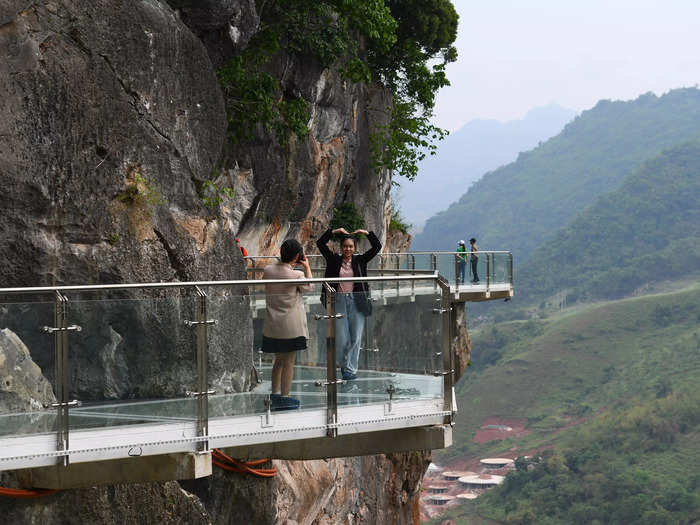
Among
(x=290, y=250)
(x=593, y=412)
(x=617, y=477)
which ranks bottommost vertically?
(x=617, y=477)

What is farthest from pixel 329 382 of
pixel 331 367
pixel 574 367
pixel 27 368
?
pixel 574 367

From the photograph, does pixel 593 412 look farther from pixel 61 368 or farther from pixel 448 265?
pixel 61 368

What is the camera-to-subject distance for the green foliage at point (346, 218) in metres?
26.1

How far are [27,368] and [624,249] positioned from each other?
194303mm

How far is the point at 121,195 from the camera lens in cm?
1114

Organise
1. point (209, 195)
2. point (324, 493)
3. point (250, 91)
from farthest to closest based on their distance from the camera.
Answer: point (324, 493), point (250, 91), point (209, 195)

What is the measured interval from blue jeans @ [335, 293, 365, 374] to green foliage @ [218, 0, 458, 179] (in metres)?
9.14

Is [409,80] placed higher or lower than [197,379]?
higher

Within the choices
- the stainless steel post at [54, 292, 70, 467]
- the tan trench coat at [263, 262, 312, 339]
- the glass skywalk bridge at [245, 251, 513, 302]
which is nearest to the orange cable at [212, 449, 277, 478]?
the tan trench coat at [263, 262, 312, 339]

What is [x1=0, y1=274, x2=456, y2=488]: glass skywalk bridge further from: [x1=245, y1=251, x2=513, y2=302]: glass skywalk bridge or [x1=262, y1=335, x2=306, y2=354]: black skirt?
[x1=245, y1=251, x2=513, y2=302]: glass skywalk bridge

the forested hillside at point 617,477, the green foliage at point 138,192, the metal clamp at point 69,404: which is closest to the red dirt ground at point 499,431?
the forested hillside at point 617,477

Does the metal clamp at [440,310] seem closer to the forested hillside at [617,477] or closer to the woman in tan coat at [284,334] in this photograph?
the woman in tan coat at [284,334]

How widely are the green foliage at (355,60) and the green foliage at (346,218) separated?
83.8 inches

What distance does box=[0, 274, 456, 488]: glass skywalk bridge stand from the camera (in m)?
6.60
